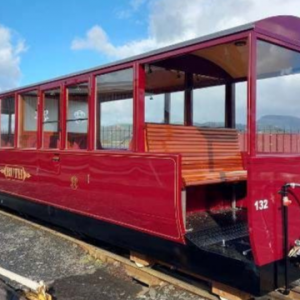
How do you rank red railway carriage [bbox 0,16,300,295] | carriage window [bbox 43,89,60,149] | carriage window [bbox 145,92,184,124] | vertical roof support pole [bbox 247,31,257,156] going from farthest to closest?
carriage window [bbox 43,89,60,149], carriage window [bbox 145,92,184,124], red railway carriage [bbox 0,16,300,295], vertical roof support pole [bbox 247,31,257,156]

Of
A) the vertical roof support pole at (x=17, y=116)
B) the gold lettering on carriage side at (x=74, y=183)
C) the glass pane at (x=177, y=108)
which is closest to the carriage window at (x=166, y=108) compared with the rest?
the glass pane at (x=177, y=108)

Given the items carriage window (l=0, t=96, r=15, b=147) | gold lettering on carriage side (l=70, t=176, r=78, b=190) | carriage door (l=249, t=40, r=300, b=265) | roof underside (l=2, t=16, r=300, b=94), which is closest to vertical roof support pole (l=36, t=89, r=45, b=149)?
carriage window (l=0, t=96, r=15, b=147)

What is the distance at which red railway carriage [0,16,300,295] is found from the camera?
4.03 meters

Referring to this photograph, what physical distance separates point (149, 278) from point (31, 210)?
333cm

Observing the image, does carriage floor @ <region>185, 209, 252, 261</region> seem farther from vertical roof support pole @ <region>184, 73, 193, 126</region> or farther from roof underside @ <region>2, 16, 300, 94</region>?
roof underside @ <region>2, 16, 300, 94</region>

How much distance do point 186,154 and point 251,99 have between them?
159cm

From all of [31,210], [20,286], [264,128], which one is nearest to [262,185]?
[264,128]

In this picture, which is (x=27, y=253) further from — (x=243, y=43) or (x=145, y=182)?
(x=243, y=43)

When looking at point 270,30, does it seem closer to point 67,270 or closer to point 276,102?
point 276,102

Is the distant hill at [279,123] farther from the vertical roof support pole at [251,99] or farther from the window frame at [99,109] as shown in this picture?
the window frame at [99,109]

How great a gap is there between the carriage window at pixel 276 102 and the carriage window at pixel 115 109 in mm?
1602

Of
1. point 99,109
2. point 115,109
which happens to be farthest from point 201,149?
point 99,109

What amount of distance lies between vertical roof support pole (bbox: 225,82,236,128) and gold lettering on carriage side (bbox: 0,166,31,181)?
354cm

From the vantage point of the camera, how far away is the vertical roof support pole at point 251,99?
12.6 feet
